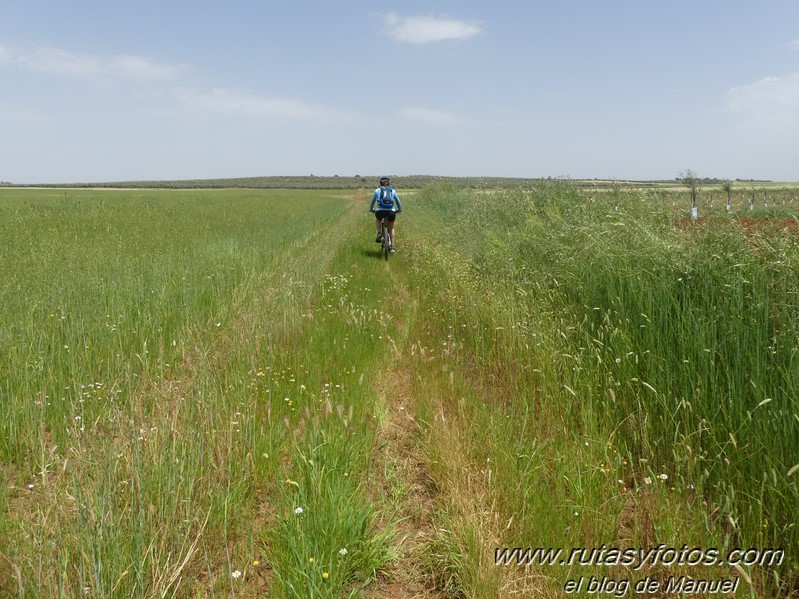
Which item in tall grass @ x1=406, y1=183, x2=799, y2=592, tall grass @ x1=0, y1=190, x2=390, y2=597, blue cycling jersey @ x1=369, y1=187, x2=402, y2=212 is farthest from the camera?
blue cycling jersey @ x1=369, y1=187, x2=402, y2=212

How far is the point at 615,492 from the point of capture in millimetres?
2766

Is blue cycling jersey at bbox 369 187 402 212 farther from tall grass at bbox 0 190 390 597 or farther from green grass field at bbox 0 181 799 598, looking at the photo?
green grass field at bbox 0 181 799 598

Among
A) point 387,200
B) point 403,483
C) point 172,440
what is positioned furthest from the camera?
point 387,200

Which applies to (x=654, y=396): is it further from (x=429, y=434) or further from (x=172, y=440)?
(x=172, y=440)

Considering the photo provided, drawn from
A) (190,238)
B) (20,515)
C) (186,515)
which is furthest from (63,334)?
(190,238)

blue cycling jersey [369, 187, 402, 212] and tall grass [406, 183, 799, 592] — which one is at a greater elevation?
blue cycling jersey [369, 187, 402, 212]

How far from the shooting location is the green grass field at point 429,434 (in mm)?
2301

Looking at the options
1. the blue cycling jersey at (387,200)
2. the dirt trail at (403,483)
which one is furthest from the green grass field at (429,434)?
the blue cycling jersey at (387,200)

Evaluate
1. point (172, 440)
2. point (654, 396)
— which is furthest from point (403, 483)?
point (654, 396)

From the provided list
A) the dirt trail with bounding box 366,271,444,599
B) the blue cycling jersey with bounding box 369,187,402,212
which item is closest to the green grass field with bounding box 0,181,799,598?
the dirt trail with bounding box 366,271,444,599

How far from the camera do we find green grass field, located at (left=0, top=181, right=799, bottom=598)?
90.6 inches

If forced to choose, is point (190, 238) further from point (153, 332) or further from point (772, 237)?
point (772, 237)

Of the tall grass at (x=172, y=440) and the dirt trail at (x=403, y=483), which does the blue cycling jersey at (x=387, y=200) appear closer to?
the tall grass at (x=172, y=440)

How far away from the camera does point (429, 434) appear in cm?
378
